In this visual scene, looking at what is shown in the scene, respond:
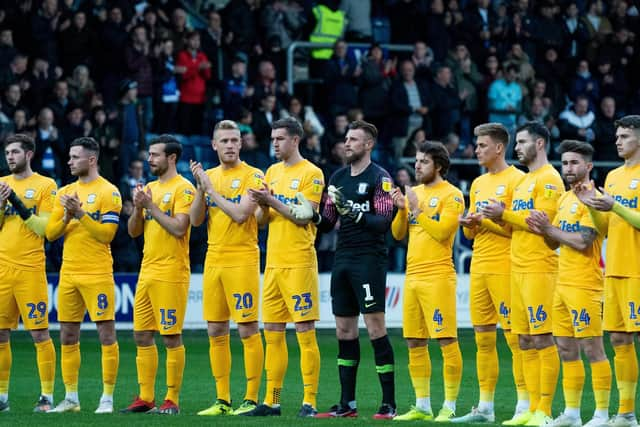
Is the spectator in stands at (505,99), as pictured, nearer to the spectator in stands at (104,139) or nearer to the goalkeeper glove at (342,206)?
the spectator in stands at (104,139)

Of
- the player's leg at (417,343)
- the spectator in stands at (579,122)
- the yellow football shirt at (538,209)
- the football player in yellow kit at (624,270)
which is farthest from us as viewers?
the spectator in stands at (579,122)

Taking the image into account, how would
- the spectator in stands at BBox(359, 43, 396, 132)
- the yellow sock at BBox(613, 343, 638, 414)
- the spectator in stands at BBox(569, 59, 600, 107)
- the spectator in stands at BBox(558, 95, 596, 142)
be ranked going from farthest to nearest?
the spectator in stands at BBox(569, 59, 600, 107) < the spectator in stands at BBox(558, 95, 596, 142) < the spectator in stands at BBox(359, 43, 396, 132) < the yellow sock at BBox(613, 343, 638, 414)

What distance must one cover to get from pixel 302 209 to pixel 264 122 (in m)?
11.1

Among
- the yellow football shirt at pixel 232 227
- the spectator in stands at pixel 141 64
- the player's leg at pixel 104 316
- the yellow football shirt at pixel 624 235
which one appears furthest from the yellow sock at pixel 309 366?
the spectator in stands at pixel 141 64

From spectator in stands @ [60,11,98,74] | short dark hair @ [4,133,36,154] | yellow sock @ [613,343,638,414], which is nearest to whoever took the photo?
yellow sock @ [613,343,638,414]

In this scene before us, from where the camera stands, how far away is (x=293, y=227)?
12586 mm

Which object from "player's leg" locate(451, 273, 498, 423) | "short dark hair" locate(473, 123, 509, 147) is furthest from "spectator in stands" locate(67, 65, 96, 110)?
"player's leg" locate(451, 273, 498, 423)

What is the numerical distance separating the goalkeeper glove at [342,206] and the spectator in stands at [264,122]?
10827 mm

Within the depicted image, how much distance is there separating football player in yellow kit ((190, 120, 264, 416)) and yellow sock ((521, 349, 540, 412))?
8.75 feet

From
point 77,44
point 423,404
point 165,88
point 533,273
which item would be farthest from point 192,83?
point 533,273

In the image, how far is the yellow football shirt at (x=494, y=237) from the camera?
40.4 ft

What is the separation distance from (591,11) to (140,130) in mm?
11474

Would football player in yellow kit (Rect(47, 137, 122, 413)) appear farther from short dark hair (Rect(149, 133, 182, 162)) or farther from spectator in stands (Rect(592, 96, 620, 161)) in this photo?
spectator in stands (Rect(592, 96, 620, 161))

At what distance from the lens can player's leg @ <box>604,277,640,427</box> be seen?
36.1ft
